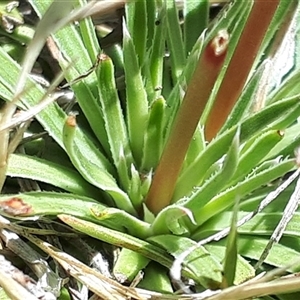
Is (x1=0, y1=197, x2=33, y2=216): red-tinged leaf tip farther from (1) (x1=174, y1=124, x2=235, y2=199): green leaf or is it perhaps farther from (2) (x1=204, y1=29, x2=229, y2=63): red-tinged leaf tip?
(2) (x1=204, y1=29, x2=229, y2=63): red-tinged leaf tip

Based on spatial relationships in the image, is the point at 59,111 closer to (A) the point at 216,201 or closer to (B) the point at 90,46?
(B) the point at 90,46

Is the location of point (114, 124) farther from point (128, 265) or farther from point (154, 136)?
point (128, 265)

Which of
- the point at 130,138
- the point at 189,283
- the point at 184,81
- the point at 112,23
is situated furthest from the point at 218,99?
the point at 112,23

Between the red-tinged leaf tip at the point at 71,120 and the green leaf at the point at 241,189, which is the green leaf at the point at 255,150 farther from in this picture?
the red-tinged leaf tip at the point at 71,120

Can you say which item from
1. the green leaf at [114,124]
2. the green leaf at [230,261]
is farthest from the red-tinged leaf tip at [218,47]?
the green leaf at [114,124]

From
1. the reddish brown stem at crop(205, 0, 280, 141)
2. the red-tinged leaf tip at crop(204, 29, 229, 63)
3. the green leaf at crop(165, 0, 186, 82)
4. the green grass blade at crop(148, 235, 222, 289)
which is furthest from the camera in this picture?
the green leaf at crop(165, 0, 186, 82)

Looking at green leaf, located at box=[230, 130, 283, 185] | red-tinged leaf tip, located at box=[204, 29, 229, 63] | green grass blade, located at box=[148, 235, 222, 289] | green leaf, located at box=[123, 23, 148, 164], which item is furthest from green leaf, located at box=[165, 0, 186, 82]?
red-tinged leaf tip, located at box=[204, 29, 229, 63]

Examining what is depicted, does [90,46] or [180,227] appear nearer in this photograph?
[180,227]
